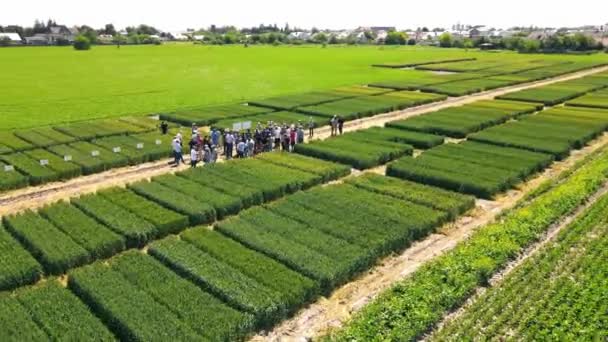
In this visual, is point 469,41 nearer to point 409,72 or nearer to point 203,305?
point 409,72

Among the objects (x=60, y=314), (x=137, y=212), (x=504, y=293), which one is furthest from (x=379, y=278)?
(x=137, y=212)

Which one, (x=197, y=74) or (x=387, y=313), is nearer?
(x=387, y=313)

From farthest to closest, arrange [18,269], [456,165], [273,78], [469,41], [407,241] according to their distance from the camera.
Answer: [469,41]
[273,78]
[456,165]
[407,241]
[18,269]

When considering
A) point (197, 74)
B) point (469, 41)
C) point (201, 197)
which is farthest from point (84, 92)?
point (469, 41)

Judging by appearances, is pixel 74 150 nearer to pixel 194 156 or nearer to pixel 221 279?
pixel 194 156

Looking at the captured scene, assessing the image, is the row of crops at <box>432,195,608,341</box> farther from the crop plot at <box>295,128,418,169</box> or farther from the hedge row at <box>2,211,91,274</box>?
the crop plot at <box>295,128,418,169</box>

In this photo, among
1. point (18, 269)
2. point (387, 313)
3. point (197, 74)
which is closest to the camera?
point (387, 313)

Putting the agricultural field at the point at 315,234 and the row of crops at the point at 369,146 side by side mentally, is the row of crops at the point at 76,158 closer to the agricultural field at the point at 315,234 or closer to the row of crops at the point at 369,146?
the agricultural field at the point at 315,234
